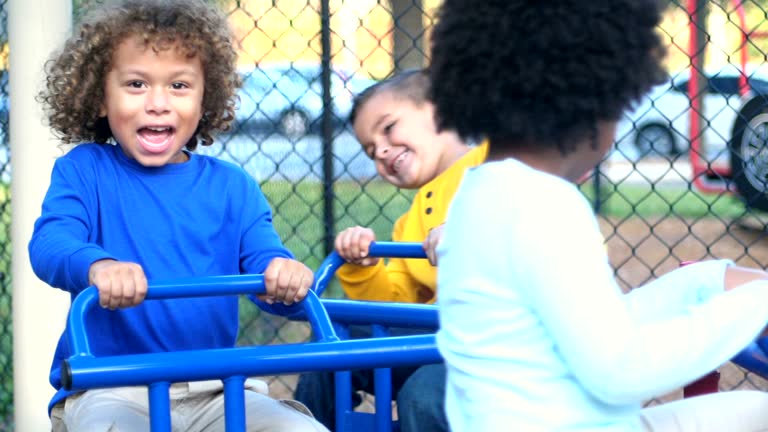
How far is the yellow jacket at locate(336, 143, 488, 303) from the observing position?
9.67 ft

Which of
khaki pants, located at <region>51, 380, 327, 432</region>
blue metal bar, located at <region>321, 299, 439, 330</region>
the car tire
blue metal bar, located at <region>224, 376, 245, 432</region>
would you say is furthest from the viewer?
the car tire

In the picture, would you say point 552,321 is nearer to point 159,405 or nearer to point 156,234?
point 159,405

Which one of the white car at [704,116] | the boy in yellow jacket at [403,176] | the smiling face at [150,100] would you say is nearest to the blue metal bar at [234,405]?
the smiling face at [150,100]

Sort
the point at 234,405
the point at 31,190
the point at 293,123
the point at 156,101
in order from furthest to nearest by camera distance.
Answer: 1. the point at 293,123
2. the point at 31,190
3. the point at 156,101
4. the point at 234,405

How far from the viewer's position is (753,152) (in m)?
5.19

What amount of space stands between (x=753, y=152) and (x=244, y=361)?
3781mm

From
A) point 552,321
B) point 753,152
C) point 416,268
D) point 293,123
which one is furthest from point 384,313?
point 753,152

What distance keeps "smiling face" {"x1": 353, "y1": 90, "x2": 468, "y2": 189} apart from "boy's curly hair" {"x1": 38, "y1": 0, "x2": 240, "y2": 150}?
0.38 m

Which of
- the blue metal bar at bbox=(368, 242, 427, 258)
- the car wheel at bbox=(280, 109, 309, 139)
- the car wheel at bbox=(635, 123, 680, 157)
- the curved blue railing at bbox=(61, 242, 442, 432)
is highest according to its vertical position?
the car wheel at bbox=(635, 123, 680, 157)

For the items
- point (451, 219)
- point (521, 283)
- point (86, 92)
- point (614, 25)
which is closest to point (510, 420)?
point (521, 283)

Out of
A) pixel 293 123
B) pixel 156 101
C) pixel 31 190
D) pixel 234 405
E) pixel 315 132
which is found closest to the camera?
pixel 234 405

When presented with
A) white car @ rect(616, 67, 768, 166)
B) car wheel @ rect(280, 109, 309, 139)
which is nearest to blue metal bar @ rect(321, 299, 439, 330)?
car wheel @ rect(280, 109, 309, 139)

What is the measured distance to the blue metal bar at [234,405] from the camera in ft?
6.26

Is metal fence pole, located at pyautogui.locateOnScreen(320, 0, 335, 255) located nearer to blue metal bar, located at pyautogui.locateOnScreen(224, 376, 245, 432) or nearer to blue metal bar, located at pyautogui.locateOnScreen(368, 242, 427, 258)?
blue metal bar, located at pyautogui.locateOnScreen(368, 242, 427, 258)
